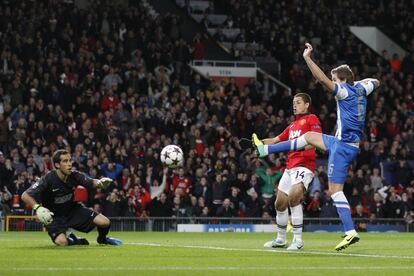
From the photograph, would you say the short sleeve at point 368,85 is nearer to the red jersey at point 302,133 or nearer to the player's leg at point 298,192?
the red jersey at point 302,133

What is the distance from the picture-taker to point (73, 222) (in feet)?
53.0

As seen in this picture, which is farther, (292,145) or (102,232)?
(102,232)

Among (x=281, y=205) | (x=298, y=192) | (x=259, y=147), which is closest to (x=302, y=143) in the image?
(x=259, y=147)

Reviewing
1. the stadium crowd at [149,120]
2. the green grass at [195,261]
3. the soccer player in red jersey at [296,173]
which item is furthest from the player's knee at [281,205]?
the stadium crowd at [149,120]

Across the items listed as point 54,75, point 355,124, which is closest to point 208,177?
point 54,75

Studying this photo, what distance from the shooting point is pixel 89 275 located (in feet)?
34.7

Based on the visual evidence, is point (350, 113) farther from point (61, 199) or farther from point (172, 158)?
point (172, 158)

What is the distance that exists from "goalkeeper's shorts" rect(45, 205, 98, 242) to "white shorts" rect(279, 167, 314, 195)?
297cm

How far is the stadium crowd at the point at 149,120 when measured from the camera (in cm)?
2850

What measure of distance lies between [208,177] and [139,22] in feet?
26.5

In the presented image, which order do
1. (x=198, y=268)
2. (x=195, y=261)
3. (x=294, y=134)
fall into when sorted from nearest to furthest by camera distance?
(x=198, y=268) < (x=195, y=261) < (x=294, y=134)

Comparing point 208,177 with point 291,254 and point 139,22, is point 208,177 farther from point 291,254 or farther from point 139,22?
point 291,254

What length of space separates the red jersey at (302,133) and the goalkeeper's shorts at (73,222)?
10.5 feet

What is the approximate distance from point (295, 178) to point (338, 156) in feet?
4.45
